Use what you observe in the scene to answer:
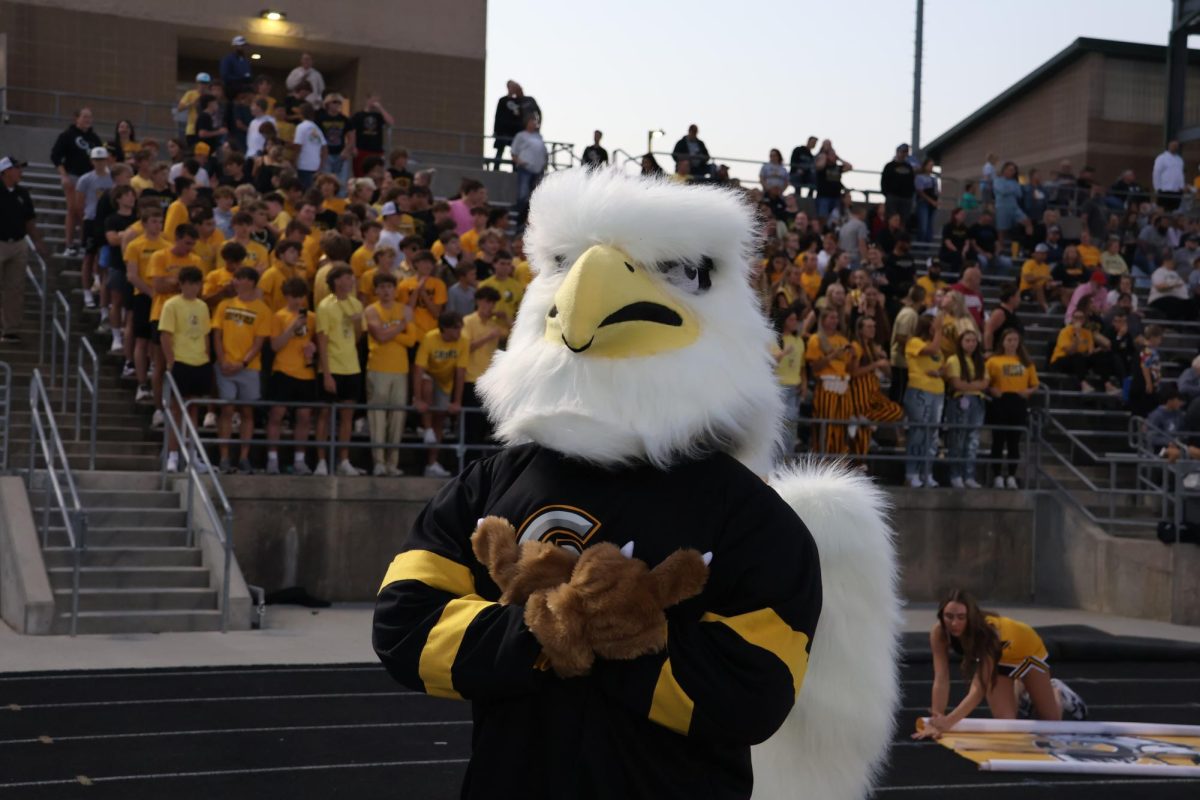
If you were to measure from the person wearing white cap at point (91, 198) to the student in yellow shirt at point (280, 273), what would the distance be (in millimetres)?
2664

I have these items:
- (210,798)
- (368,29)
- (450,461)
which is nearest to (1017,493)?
(450,461)

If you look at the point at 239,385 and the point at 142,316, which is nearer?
the point at 239,385

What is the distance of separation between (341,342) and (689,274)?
9.37 m

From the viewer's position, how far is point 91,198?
49.7 ft

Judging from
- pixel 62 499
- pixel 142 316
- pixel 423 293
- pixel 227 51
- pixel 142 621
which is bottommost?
pixel 142 621

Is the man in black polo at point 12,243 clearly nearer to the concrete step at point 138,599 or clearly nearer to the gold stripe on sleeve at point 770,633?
the concrete step at point 138,599

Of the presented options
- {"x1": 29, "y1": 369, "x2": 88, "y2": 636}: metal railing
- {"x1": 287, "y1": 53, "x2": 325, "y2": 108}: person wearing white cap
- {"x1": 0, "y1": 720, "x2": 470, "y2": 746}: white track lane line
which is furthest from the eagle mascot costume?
{"x1": 287, "y1": 53, "x2": 325, "y2": 108}: person wearing white cap

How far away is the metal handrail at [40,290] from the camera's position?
45.4 ft

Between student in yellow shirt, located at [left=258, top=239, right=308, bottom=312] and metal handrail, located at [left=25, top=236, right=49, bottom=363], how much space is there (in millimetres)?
2562

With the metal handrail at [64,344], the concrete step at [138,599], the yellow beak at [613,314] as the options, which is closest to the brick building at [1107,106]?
the metal handrail at [64,344]

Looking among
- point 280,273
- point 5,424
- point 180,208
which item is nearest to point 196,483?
point 5,424

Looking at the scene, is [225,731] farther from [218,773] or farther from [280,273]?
[280,273]

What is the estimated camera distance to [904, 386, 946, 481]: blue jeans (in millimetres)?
14711

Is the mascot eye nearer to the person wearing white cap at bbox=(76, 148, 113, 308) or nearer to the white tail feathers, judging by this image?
the white tail feathers
